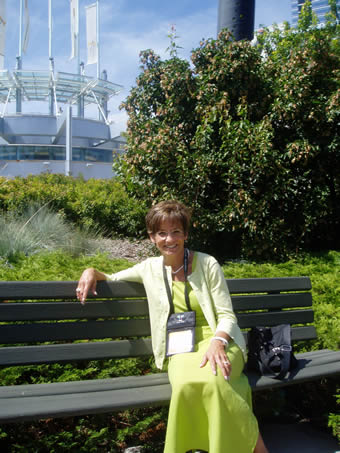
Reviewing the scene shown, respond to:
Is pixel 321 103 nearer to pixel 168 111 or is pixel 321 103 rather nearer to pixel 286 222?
pixel 286 222

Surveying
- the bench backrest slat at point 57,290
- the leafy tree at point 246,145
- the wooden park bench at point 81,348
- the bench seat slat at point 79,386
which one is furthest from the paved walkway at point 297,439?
the leafy tree at point 246,145

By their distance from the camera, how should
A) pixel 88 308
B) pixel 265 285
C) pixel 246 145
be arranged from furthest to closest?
pixel 246 145
pixel 265 285
pixel 88 308

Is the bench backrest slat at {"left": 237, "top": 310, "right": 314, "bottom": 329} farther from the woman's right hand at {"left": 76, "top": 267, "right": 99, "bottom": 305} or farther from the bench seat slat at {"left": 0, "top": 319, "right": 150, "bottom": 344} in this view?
the woman's right hand at {"left": 76, "top": 267, "right": 99, "bottom": 305}

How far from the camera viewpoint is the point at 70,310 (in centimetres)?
262

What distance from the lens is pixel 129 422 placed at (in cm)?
284

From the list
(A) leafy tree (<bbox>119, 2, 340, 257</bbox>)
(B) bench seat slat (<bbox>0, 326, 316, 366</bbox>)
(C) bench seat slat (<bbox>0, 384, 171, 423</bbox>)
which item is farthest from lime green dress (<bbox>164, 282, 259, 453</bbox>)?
(A) leafy tree (<bbox>119, 2, 340, 257</bbox>)

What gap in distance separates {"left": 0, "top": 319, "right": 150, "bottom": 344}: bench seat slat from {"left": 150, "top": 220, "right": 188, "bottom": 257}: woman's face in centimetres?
53

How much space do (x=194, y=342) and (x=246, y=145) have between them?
389cm

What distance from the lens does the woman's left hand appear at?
7.34 feet

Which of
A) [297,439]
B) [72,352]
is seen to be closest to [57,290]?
[72,352]

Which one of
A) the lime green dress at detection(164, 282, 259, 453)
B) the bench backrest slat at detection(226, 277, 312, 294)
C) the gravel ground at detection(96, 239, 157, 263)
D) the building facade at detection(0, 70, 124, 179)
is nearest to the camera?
the lime green dress at detection(164, 282, 259, 453)

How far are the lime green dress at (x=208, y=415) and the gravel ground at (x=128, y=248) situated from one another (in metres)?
4.15

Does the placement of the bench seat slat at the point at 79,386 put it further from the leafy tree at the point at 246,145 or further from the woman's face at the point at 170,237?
the leafy tree at the point at 246,145

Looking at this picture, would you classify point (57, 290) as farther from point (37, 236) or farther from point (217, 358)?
point (37, 236)
